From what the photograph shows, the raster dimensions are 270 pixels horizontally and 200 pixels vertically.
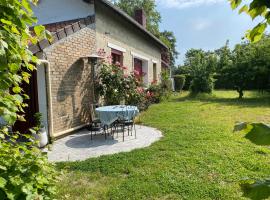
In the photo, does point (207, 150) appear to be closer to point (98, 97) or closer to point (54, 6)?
point (98, 97)

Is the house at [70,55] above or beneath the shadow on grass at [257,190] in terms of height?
above

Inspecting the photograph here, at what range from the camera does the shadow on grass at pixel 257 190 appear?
0.95m

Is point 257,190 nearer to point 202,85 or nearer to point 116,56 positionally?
point 116,56

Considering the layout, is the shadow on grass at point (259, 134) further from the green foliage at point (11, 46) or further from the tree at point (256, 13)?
the green foliage at point (11, 46)

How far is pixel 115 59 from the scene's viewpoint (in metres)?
11.6

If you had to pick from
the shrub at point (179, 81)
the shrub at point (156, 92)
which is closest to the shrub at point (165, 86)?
the shrub at point (156, 92)

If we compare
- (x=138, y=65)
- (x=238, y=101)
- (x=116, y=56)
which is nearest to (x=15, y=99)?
(x=116, y=56)

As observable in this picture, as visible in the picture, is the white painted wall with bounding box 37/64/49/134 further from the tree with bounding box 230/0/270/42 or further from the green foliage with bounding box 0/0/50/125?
the tree with bounding box 230/0/270/42

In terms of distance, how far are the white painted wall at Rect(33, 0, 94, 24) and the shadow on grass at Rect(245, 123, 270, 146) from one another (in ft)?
29.3

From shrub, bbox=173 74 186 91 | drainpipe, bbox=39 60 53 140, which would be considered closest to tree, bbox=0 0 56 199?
drainpipe, bbox=39 60 53 140

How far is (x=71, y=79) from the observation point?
7.95m

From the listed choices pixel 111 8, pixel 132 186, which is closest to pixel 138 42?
pixel 111 8

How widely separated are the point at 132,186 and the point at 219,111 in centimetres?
830

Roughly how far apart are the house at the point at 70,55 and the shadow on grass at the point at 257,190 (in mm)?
6118
